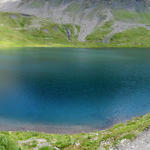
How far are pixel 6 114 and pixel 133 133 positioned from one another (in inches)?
1128

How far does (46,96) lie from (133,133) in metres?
32.5

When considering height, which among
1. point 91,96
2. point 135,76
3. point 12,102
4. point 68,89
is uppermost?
point 135,76

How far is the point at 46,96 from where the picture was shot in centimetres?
4716

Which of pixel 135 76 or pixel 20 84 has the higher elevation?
pixel 135 76

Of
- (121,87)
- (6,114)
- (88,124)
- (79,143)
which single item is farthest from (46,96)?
(79,143)

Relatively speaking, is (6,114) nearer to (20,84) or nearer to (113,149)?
(20,84)

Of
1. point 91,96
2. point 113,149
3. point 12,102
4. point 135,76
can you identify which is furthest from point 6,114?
point 135,76

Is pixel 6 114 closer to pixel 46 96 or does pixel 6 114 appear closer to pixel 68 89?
pixel 46 96

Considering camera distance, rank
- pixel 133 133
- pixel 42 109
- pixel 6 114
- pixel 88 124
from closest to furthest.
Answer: pixel 133 133
pixel 88 124
pixel 6 114
pixel 42 109

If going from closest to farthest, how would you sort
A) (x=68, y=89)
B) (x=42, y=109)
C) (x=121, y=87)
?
(x=42, y=109) < (x=68, y=89) < (x=121, y=87)

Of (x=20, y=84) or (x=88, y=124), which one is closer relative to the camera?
(x=88, y=124)

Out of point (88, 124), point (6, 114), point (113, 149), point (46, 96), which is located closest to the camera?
point (113, 149)

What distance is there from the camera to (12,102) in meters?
43.0

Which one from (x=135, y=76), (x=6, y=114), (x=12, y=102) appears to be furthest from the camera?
(x=135, y=76)
